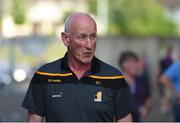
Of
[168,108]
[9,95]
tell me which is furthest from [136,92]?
[9,95]

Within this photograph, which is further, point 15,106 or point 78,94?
point 15,106

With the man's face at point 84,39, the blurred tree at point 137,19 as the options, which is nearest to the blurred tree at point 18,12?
the blurred tree at point 137,19

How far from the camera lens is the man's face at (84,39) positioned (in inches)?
200

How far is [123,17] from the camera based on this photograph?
2936 inches

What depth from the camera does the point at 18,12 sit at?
76.4m

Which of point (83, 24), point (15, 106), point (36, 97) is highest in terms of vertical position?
point (83, 24)

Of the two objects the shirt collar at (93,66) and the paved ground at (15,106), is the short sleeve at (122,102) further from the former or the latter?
the paved ground at (15,106)

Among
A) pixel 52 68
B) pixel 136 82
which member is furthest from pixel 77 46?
pixel 136 82

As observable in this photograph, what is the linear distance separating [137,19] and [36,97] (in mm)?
72484

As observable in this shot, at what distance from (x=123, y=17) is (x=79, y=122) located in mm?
69707

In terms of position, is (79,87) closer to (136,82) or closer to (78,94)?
(78,94)

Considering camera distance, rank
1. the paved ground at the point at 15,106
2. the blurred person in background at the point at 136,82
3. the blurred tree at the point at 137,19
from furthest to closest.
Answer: the blurred tree at the point at 137,19
the paved ground at the point at 15,106
the blurred person in background at the point at 136,82

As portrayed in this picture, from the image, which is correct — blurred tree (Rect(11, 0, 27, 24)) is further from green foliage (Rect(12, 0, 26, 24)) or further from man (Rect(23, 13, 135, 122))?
man (Rect(23, 13, 135, 122))

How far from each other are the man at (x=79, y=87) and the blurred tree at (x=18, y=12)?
69.8 metres
